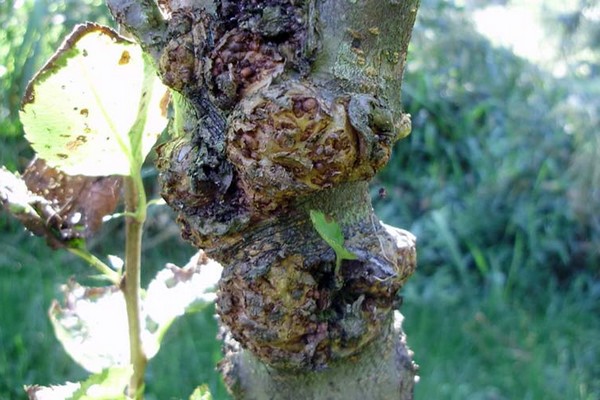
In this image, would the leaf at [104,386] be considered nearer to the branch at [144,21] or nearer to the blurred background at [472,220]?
the branch at [144,21]

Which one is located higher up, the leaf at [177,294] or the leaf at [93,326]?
the leaf at [177,294]

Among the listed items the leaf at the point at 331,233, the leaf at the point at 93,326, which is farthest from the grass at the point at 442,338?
the leaf at the point at 331,233

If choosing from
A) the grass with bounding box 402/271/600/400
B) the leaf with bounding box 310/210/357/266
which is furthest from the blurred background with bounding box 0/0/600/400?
the leaf with bounding box 310/210/357/266

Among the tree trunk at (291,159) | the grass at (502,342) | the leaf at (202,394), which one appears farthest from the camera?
the grass at (502,342)

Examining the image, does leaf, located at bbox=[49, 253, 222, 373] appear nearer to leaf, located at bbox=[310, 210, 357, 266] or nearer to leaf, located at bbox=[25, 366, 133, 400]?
leaf, located at bbox=[25, 366, 133, 400]

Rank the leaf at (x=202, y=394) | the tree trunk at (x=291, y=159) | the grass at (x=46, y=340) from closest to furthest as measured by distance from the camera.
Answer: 1. the tree trunk at (x=291, y=159)
2. the leaf at (x=202, y=394)
3. the grass at (x=46, y=340)

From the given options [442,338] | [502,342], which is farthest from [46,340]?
[502,342]
